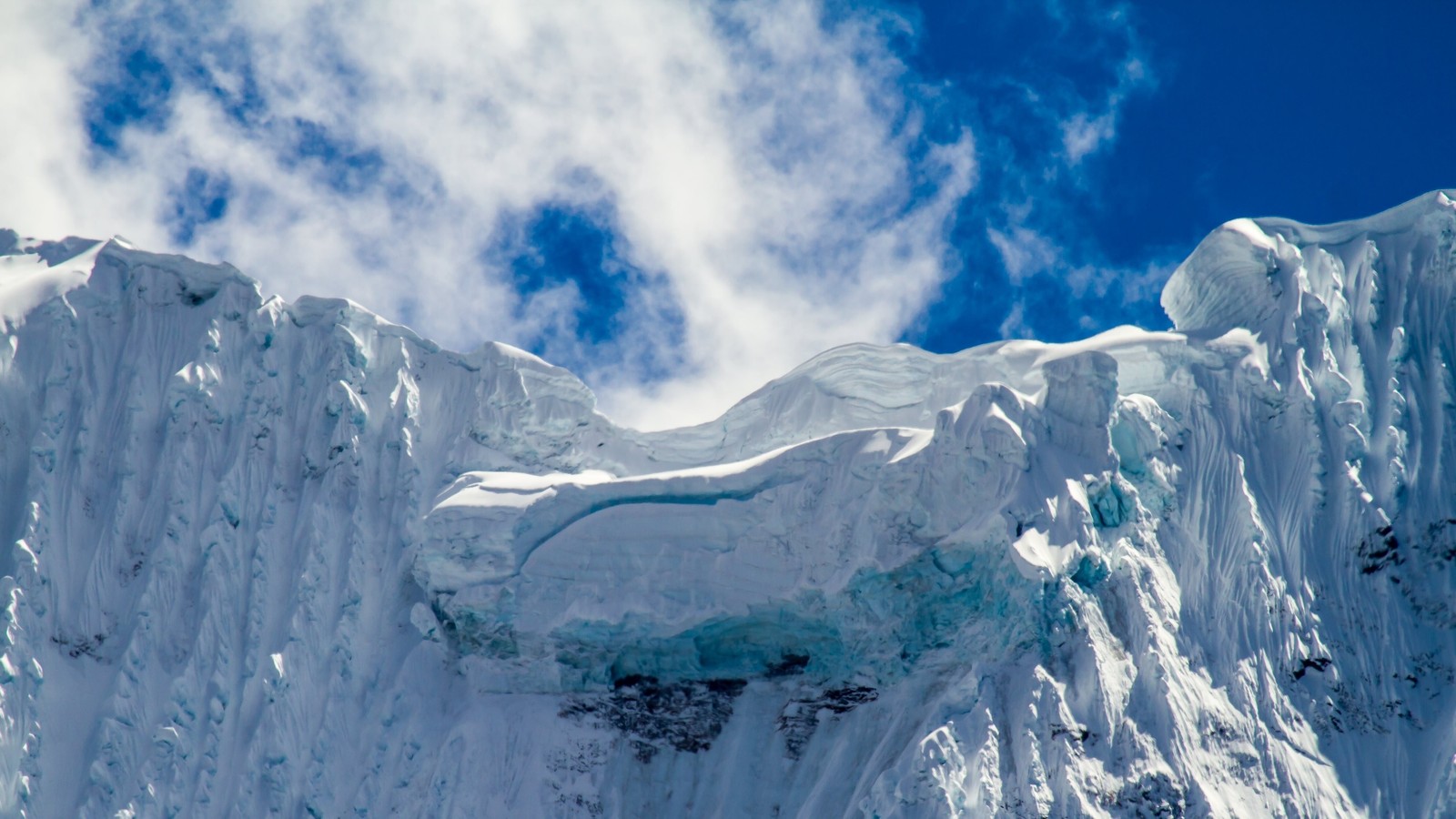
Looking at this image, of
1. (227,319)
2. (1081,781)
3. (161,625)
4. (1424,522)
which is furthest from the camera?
(227,319)

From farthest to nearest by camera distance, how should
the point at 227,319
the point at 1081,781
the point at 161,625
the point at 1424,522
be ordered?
the point at 227,319 < the point at 161,625 < the point at 1424,522 < the point at 1081,781

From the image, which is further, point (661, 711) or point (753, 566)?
point (661, 711)

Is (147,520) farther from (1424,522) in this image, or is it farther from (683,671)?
(1424,522)

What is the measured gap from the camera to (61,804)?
33.0 m

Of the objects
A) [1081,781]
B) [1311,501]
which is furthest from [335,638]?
[1311,501]

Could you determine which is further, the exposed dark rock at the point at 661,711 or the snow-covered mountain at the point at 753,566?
the exposed dark rock at the point at 661,711

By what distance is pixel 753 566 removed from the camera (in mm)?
33438

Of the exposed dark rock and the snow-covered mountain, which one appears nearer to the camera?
the snow-covered mountain

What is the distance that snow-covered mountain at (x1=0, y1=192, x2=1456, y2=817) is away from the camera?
3106 centimetres

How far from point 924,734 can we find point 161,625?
46.7 ft

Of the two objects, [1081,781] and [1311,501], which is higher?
[1311,501]

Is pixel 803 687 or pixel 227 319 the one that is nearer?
pixel 803 687

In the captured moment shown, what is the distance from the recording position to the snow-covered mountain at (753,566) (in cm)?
3106

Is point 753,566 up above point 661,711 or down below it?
above
